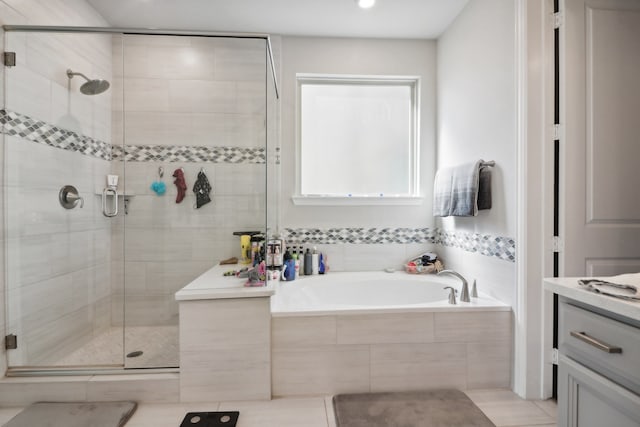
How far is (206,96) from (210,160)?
0.41m

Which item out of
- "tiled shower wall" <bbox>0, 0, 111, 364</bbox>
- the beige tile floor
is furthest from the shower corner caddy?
the beige tile floor

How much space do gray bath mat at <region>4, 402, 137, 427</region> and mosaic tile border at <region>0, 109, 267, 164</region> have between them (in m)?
1.37

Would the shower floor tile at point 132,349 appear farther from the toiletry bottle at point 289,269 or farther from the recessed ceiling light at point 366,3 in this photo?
the recessed ceiling light at point 366,3

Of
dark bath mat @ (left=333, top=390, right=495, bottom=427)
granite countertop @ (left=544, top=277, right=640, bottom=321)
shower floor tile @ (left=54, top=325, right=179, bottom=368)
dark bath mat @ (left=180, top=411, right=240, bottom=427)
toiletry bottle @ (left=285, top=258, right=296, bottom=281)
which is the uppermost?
granite countertop @ (left=544, top=277, right=640, bottom=321)

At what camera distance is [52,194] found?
1.86 meters

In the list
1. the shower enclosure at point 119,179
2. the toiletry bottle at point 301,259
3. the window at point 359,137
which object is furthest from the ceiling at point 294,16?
the toiletry bottle at point 301,259

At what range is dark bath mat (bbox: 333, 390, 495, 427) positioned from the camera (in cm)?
152

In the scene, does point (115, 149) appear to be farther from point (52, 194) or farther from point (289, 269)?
point (289, 269)

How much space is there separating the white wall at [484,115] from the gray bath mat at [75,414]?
2.22 m

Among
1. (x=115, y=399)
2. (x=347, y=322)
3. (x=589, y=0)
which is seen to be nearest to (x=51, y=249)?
(x=115, y=399)

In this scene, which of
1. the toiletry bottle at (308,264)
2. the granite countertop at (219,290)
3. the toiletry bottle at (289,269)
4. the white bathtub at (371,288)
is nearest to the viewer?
the granite countertop at (219,290)

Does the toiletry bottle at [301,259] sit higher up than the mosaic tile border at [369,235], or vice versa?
the mosaic tile border at [369,235]

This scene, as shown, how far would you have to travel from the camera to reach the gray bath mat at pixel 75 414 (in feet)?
4.93

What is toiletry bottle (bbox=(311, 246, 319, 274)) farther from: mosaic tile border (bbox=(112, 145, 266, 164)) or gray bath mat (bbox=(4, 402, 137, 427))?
gray bath mat (bbox=(4, 402, 137, 427))
